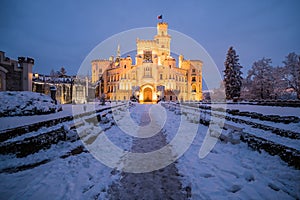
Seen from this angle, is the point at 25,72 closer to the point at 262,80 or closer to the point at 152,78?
the point at 262,80

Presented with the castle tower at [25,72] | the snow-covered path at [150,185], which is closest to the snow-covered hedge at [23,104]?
the snow-covered path at [150,185]

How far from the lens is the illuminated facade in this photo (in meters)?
58.3

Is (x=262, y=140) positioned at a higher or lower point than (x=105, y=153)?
higher

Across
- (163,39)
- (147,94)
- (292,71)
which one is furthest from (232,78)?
(163,39)

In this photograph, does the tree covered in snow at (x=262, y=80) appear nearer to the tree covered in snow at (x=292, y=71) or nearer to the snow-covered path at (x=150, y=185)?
the tree covered in snow at (x=292, y=71)

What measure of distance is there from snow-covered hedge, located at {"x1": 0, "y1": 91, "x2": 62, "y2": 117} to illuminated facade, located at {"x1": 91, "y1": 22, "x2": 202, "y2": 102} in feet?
156

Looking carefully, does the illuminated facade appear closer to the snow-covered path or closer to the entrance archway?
the entrance archway

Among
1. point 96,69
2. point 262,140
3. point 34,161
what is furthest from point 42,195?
point 96,69

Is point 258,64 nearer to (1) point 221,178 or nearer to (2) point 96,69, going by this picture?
(1) point 221,178

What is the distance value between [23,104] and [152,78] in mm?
53190

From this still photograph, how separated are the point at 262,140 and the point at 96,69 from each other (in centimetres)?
8545

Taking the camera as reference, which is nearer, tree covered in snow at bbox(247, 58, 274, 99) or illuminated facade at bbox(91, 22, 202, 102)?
tree covered in snow at bbox(247, 58, 274, 99)

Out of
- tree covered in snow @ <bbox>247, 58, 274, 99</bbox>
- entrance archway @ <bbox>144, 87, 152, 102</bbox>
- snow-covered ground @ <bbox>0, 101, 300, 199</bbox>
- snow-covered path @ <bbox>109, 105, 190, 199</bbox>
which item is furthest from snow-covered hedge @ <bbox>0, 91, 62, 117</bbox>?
entrance archway @ <bbox>144, 87, 152, 102</bbox>

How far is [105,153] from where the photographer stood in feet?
18.1
